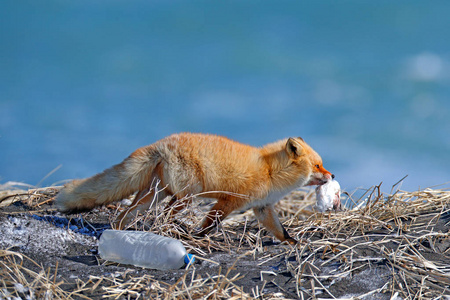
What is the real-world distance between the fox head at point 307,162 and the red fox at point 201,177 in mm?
10

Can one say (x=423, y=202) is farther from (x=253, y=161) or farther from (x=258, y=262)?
(x=258, y=262)

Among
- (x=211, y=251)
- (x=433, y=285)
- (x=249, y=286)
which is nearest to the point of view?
(x=249, y=286)

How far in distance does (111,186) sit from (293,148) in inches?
71.2

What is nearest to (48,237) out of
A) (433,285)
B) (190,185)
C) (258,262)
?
(190,185)

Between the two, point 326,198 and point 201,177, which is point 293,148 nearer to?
point 201,177

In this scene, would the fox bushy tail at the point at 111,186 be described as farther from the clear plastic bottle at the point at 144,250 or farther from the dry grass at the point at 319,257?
the clear plastic bottle at the point at 144,250

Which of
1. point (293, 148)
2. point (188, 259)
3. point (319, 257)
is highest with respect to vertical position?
point (293, 148)

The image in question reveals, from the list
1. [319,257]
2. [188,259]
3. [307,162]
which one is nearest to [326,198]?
[307,162]

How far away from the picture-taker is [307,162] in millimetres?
4531

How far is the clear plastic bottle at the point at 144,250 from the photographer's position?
11.0 ft

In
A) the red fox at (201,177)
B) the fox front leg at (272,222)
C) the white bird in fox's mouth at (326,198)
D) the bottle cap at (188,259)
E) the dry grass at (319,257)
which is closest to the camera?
the dry grass at (319,257)

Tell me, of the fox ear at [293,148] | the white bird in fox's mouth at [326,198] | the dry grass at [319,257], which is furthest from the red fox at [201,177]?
the white bird in fox's mouth at [326,198]

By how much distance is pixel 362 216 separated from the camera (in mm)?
4469

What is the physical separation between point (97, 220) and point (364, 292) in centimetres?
326
